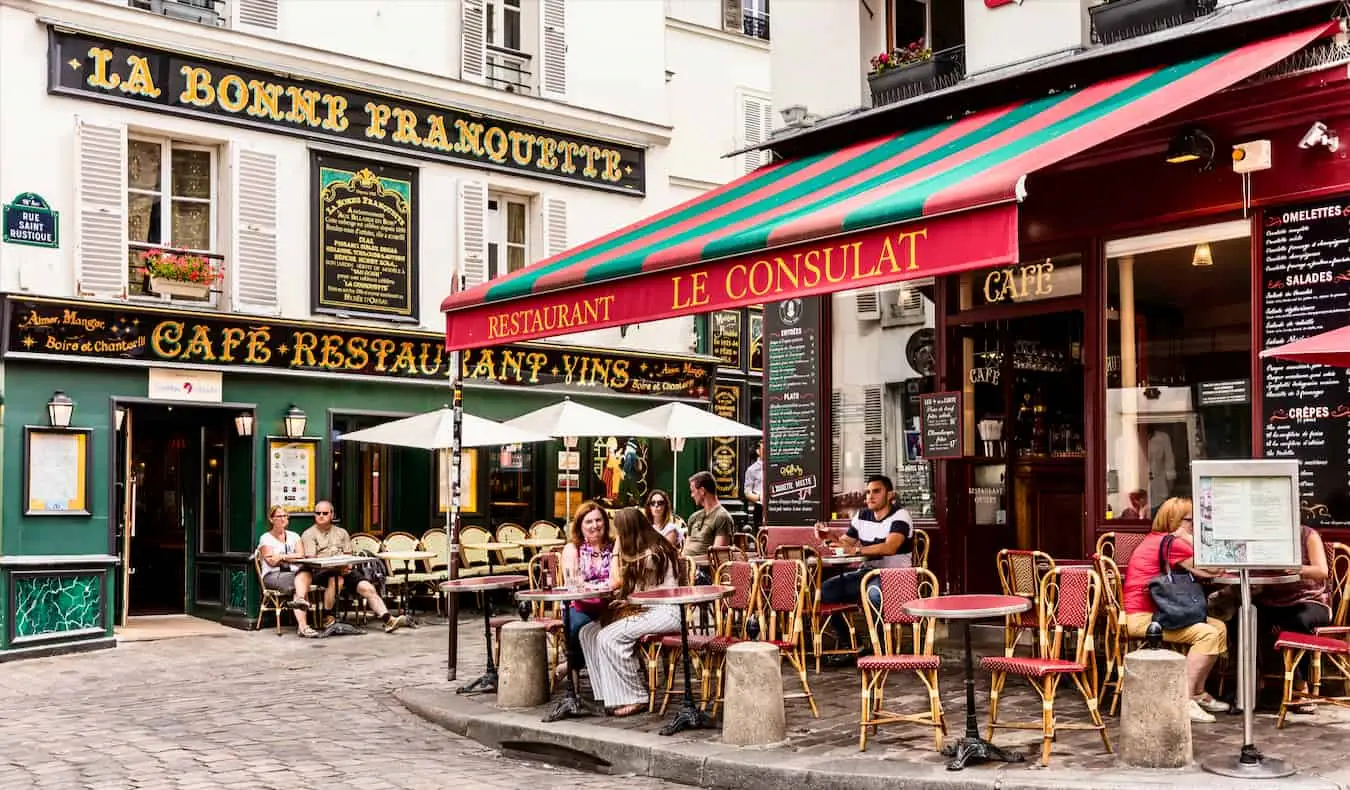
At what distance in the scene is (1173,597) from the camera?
7.62m

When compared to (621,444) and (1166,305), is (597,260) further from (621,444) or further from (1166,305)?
(621,444)

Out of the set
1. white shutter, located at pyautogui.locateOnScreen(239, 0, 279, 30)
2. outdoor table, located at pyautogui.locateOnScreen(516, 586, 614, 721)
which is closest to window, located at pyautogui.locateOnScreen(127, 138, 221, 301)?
white shutter, located at pyautogui.locateOnScreen(239, 0, 279, 30)

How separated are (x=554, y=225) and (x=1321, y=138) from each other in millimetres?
10908

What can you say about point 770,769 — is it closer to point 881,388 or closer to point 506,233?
point 881,388

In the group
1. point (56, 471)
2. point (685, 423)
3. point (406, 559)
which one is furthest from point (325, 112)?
point (685, 423)

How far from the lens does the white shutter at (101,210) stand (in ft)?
44.7

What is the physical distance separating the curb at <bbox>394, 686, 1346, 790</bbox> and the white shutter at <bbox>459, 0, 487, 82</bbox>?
10074mm

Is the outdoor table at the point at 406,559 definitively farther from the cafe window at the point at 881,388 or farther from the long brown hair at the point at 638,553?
the long brown hair at the point at 638,553

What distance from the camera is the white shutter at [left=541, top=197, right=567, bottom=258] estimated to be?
57.6 feet

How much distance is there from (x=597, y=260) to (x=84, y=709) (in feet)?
15.3

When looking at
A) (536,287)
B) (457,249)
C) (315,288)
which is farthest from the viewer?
(457,249)

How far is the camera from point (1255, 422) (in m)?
8.60

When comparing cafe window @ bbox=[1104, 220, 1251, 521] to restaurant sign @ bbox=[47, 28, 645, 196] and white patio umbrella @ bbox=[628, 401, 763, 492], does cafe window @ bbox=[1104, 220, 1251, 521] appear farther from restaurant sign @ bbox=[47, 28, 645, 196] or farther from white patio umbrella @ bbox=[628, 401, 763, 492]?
restaurant sign @ bbox=[47, 28, 645, 196]

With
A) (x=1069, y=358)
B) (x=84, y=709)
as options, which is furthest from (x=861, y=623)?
(x=84, y=709)
